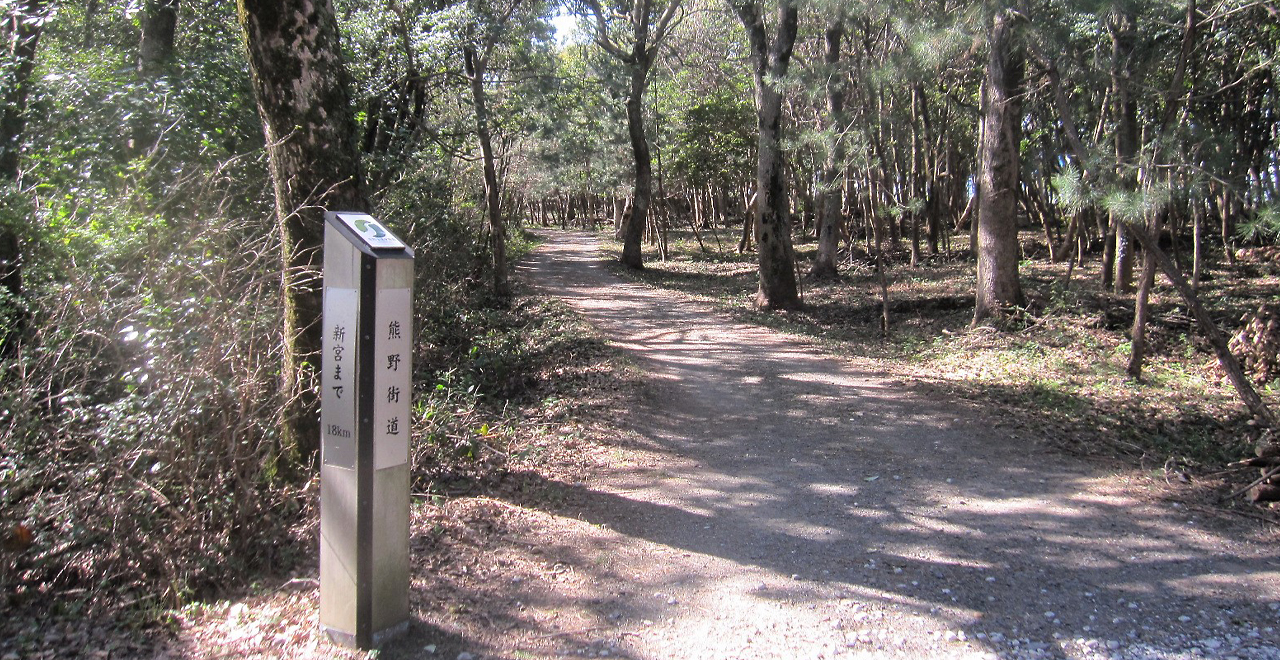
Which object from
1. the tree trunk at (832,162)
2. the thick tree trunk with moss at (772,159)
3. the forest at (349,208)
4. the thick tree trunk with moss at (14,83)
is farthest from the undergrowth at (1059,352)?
the thick tree trunk with moss at (14,83)

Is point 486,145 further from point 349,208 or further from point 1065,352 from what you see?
point 1065,352

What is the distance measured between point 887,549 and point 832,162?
9.38m

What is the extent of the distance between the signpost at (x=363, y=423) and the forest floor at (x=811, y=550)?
0.28 metres

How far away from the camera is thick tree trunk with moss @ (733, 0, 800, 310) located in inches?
555

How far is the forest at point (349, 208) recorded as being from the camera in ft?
14.5

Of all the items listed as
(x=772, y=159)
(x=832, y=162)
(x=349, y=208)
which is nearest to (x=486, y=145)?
(x=772, y=159)

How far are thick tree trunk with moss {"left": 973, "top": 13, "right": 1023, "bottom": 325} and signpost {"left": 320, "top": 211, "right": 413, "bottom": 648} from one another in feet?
35.3

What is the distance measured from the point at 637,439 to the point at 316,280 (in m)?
3.41

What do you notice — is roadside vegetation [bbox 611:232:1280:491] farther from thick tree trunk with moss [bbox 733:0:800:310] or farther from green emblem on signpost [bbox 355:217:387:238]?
green emblem on signpost [bbox 355:217:387:238]

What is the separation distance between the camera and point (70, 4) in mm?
10086

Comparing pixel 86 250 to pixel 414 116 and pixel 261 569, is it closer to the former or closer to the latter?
pixel 261 569

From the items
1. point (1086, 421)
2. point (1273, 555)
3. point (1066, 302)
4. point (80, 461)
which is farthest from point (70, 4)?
point (1066, 302)

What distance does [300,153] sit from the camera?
536 centimetres

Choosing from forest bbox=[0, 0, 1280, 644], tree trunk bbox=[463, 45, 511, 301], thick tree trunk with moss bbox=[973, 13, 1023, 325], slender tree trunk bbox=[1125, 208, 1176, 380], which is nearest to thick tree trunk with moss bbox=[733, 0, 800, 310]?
forest bbox=[0, 0, 1280, 644]
